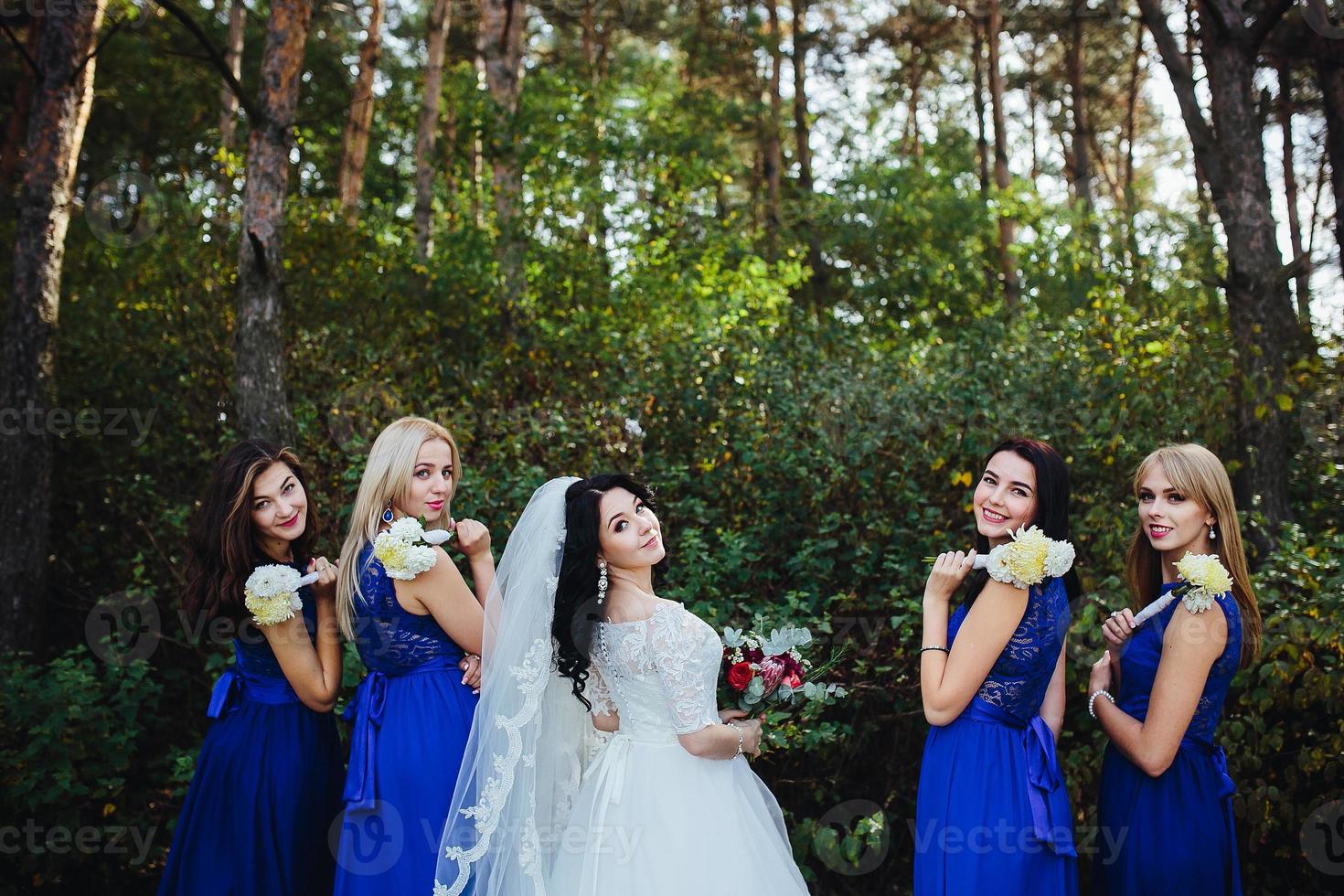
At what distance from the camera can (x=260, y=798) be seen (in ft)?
12.0

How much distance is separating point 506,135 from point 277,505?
23.9 ft

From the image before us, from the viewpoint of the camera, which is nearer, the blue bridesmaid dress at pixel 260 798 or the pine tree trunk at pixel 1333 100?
the blue bridesmaid dress at pixel 260 798

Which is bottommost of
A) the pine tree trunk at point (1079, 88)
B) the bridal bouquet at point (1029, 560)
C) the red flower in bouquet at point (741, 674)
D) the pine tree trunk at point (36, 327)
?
the red flower in bouquet at point (741, 674)

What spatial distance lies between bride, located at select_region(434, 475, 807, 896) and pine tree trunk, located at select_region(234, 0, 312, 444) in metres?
3.48

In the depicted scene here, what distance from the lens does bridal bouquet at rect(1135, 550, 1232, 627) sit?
10.4ft

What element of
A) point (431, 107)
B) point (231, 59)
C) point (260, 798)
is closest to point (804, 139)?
point (431, 107)

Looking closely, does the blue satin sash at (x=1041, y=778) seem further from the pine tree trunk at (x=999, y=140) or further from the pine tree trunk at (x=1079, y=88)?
the pine tree trunk at (x=1079, y=88)

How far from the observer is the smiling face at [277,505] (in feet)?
12.4

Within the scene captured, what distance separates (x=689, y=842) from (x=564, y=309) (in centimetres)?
710

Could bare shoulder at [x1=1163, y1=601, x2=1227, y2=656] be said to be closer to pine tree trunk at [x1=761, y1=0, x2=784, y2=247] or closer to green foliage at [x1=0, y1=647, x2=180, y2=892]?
green foliage at [x1=0, y1=647, x2=180, y2=892]

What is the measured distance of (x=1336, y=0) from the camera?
8078 mm

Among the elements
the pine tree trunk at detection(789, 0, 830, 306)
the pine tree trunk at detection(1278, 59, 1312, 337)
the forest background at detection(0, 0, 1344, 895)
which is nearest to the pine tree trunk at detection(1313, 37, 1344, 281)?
the forest background at detection(0, 0, 1344, 895)

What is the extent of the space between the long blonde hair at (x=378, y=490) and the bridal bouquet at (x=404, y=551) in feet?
0.64

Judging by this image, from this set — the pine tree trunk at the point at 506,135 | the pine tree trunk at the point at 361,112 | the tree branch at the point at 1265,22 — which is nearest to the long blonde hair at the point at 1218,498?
the tree branch at the point at 1265,22
